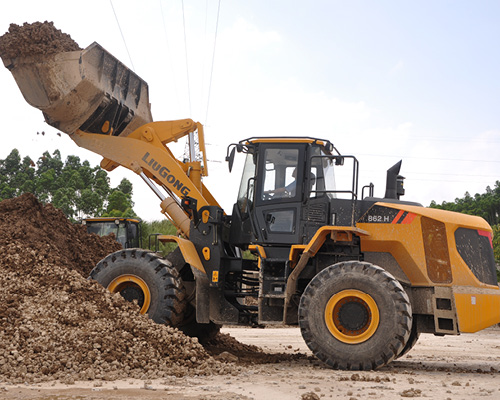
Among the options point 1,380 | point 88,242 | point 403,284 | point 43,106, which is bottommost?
point 1,380

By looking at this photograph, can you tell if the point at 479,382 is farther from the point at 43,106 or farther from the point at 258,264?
the point at 43,106

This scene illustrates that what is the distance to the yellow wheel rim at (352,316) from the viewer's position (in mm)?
8445

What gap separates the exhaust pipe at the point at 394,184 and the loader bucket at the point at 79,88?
463cm

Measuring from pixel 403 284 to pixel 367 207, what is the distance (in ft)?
4.09

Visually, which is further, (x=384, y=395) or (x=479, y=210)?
(x=479, y=210)

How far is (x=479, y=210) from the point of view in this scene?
6731cm

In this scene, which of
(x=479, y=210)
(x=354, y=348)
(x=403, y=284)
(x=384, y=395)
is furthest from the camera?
(x=479, y=210)

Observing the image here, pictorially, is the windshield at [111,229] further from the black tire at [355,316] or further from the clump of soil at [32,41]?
the black tire at [355,316]

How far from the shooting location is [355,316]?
8570mm

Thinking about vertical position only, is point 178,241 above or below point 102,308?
above

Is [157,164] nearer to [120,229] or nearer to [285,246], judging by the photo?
[285,246]

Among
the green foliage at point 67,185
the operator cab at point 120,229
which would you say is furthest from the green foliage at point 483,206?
the operator cab at point 120,229

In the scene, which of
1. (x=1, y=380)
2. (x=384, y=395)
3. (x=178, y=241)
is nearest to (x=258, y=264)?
(x=178, y=241)

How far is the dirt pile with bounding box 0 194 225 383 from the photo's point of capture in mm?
7391
